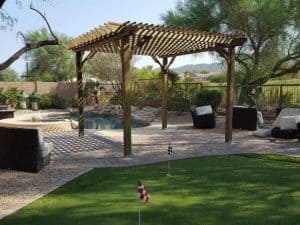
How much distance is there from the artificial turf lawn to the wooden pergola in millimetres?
2497

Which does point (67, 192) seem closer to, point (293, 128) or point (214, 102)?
point (293, 128)

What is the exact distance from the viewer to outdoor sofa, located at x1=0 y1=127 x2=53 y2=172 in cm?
732

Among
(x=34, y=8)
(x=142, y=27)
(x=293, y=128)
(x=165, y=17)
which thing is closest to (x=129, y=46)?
(x=142, y=27)

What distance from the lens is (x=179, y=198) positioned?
18.1ft

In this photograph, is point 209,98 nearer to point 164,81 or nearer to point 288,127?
point 164,81

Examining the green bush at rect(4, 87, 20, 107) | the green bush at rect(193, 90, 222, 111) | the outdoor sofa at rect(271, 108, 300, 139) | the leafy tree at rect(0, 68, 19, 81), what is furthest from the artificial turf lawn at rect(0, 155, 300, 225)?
the leafy tree at rect(0, 68, 19, 81)

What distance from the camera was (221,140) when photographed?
38.1 feet

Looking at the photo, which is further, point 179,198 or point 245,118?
point 245,118

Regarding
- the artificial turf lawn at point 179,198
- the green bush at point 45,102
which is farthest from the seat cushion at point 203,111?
the green bush at point 45,102

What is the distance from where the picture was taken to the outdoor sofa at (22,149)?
7.32 meters

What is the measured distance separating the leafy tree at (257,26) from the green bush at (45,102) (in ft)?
34.7

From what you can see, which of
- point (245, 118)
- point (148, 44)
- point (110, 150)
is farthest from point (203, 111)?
point (110, 150)

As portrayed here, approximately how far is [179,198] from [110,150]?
4.76 meters

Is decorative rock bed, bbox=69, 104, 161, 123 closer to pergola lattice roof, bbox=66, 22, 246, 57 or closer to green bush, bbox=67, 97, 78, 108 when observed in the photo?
green bush, bbox=67, 97, 78, 108
